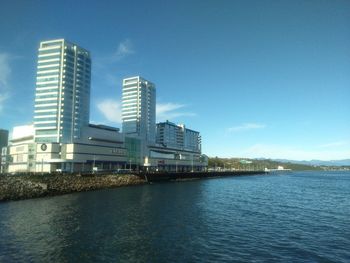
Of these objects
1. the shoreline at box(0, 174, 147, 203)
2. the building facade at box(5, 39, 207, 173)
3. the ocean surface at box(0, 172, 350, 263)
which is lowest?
the ocean surface at box(0, 172, 350, 263)

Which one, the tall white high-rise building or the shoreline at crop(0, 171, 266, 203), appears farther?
the tall white high-rise building

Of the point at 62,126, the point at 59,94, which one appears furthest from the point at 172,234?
the point at 59,94

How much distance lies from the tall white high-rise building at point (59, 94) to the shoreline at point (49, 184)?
4946 centimetres

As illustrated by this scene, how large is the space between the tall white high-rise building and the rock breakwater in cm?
4963

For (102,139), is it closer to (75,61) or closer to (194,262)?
(75,61)

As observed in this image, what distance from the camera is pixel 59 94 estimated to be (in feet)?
541

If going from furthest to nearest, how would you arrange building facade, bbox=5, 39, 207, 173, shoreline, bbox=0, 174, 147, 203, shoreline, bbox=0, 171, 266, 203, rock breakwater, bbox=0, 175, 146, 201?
1. building facade, bbox=5, 39, 207, 173
2. shoreline, bbox=0, 171, 266, 203
3. rock breakwater, bbox=0, 175, 146, 201
4. shoreline, bbox=0, 174, 147, 203

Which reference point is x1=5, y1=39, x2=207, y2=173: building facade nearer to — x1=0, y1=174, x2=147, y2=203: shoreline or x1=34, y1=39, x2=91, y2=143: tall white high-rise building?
x1=34, y1=39, x2=91, y2=143: tall white high-rise building

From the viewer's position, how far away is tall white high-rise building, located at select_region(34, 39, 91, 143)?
162750mm

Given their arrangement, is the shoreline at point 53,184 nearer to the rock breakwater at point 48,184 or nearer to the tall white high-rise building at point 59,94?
the rock breakwater at point 48,184

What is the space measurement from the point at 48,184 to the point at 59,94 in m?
82.4

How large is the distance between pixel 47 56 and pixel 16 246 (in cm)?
15462

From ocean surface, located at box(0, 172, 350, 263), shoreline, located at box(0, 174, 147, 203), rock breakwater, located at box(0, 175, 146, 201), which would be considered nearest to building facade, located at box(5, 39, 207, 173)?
shoreline, located at box(0, 174, 147, 203)

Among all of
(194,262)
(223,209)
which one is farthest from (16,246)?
(223,209)
